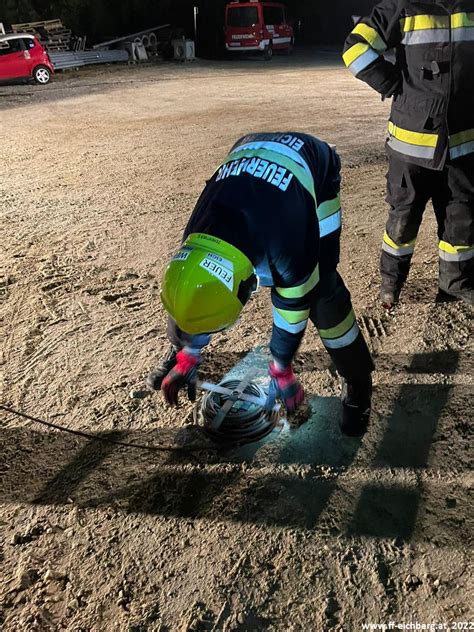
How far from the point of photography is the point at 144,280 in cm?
406

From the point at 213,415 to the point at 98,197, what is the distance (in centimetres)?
372

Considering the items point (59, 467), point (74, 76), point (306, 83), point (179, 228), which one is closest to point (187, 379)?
point (59, 467)

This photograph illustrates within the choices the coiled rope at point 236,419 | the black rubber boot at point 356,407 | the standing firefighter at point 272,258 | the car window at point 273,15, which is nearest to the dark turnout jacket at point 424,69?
the standing firefighter at point 272,258

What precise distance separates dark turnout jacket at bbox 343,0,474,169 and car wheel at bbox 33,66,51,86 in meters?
13.3

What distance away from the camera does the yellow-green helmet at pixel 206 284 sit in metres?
1.70

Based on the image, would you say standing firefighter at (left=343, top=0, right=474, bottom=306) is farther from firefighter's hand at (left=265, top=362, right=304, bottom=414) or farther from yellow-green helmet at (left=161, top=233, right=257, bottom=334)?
yellow-green helmet at (left=161, top=233, right=257, bottom=334)

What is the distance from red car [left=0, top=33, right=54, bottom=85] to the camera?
13.7 m

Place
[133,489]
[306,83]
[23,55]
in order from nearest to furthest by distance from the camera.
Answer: [133,489]
[306,83]
[23,55]

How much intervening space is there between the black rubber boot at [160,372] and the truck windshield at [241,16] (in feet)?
64.0

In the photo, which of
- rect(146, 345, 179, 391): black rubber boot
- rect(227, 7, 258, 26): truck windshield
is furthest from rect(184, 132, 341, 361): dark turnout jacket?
rect(227, 7, 258, 26): truck windshield

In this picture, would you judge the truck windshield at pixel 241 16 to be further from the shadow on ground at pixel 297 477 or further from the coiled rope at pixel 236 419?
the shadow on ground at pixel 297 477

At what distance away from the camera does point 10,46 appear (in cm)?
1390

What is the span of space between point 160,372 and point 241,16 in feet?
65.2

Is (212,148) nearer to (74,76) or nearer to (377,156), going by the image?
(377,156)
